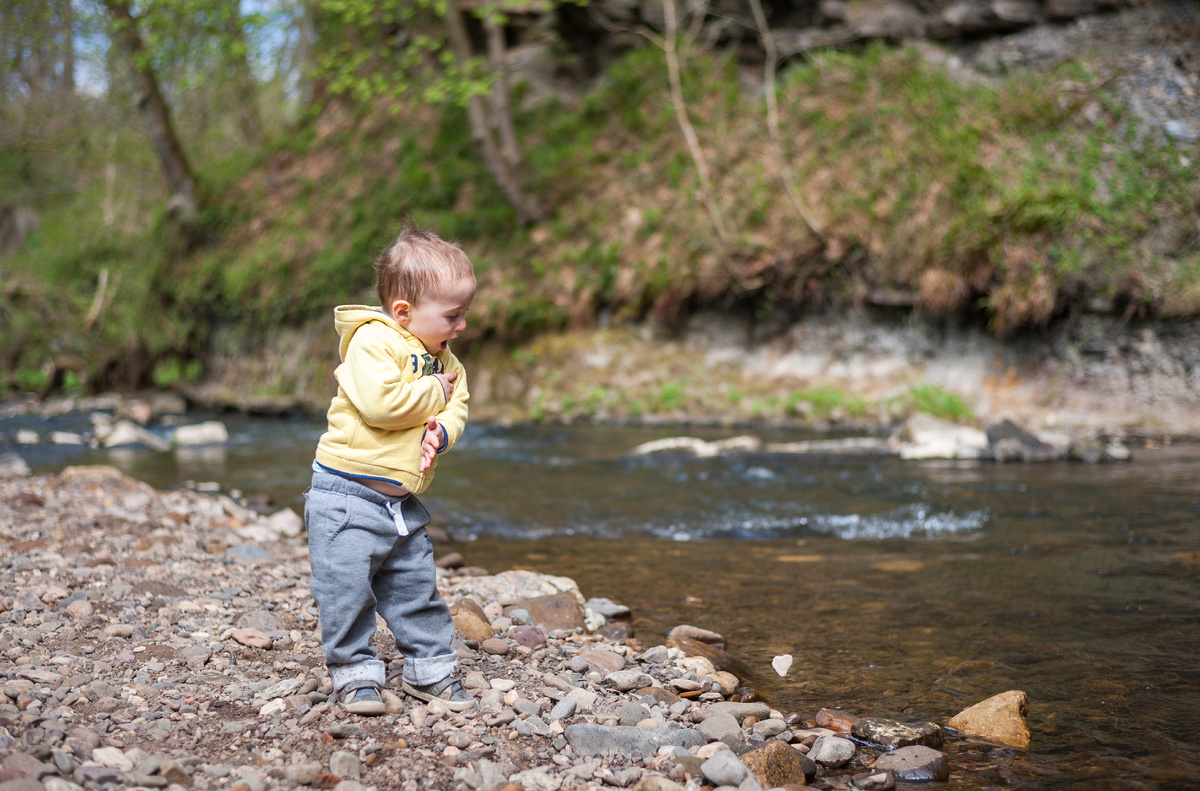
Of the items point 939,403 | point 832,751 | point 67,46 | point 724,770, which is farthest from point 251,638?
point 67,46

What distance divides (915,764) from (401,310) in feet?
6.67

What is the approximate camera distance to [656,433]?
1016 centimetres

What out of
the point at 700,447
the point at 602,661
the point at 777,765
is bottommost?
the point at 700,447

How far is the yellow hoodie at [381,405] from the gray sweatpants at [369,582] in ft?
0.27

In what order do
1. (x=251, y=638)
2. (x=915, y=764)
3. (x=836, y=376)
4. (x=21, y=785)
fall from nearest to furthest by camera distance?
(x=21, y=785) < (x=915, y=764) < (x=251, y=638) < (x=836, y=376)

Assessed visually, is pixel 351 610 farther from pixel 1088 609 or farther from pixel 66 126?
pixel 66 126

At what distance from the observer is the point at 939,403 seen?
385 inches

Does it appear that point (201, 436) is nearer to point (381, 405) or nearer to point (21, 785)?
point (381, 405)

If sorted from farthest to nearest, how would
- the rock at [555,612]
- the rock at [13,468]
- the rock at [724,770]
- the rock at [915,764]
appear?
1. the rock at [13,468]
2. the rock at [555,612]
3. the rock at [915,764]
4. the rock at [724,770]

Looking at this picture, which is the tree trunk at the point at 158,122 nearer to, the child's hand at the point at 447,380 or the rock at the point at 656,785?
the child's hand at the point at 447,380

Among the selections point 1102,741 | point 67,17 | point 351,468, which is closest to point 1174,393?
point 1102,741

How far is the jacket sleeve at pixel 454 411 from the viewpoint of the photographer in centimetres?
260

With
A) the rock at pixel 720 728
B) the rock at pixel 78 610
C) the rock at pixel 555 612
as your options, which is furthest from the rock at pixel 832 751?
the rock at pixel 78 610

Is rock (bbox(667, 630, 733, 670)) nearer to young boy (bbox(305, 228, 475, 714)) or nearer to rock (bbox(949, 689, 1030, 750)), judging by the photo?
rock (bbox(949, 689, 1030, 750))
